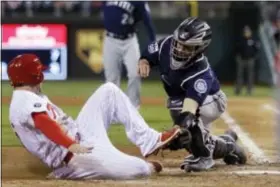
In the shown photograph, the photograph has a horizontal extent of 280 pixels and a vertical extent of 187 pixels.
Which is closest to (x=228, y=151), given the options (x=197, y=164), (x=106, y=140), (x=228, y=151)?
(x=228, y=151)

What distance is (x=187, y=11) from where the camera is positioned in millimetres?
22906

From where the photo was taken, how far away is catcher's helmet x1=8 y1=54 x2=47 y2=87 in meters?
5.83

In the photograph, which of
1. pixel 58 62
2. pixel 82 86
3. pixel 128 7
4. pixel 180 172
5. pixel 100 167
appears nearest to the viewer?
pixel 100 167

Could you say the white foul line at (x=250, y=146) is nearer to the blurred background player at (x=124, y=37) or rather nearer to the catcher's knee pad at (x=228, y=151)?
the catcher's knee pad at (x=228, y=151)

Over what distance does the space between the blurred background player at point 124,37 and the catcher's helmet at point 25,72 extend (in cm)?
546

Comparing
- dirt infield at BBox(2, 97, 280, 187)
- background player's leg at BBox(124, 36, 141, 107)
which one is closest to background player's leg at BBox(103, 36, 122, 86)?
background player's leg at BBox(124, 36, 141, 107)

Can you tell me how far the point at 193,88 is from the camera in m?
6.28

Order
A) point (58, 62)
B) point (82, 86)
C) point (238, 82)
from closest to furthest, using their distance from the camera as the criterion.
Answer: point (238, 82)
point (82, 86)
point (58, 62)

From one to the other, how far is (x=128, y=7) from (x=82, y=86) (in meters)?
9.40

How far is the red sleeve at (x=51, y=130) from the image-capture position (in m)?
5.59

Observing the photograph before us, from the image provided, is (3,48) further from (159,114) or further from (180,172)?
(180,172)

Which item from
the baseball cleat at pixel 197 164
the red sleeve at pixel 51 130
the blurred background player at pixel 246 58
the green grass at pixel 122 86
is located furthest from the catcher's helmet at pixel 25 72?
the blurred background player at pixel 246 58

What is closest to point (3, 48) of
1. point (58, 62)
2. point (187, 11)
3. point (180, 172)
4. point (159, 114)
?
point (58, 62)

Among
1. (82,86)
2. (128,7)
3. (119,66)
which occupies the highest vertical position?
(128,7)
